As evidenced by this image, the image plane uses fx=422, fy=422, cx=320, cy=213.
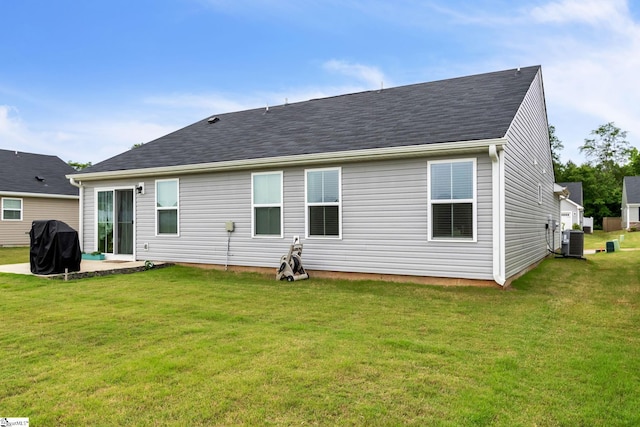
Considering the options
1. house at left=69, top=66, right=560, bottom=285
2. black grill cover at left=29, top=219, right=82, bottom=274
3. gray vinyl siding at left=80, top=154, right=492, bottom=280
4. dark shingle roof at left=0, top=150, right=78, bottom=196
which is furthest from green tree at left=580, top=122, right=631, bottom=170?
black grill cover at left=29, top=219, right=82, bottom=274

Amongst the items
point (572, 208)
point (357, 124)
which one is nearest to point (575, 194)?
point (572, 208)

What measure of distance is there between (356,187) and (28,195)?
18.1 metres

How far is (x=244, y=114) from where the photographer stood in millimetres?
13875

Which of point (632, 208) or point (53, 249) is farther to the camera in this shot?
point (632, 208)

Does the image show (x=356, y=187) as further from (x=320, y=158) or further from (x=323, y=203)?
(x=320, y=158)

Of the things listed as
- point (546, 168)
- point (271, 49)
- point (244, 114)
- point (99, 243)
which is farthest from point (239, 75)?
point (546, 168)

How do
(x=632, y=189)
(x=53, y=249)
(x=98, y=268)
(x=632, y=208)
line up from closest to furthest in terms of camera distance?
(x=53, y=249) < (x=98, y=268) < (x=632, y=208) < (x=632, y=189)

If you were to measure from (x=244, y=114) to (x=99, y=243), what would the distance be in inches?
232

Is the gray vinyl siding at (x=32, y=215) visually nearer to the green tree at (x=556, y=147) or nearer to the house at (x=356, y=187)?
the house at (x=356, y=187)

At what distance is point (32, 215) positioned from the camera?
786 inches

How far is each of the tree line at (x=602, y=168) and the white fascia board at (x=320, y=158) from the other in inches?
1488

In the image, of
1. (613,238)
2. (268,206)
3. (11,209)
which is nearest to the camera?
(268,206)

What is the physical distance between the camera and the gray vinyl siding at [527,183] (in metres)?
7.99

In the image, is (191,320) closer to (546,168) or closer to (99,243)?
(99,243)
